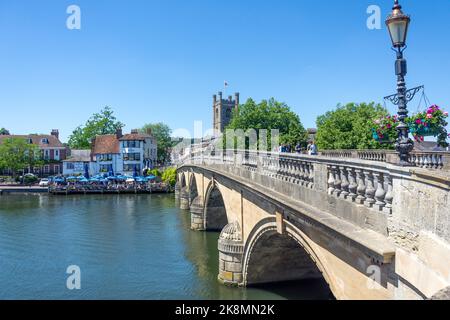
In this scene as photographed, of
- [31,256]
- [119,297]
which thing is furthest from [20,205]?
[119,297]

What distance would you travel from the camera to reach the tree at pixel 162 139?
316ft

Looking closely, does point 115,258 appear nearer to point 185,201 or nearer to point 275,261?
point 275,261

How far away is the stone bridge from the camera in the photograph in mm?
4781

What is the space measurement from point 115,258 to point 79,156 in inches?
2350

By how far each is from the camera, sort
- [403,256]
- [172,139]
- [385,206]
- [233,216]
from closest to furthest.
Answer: [403,256], [385,206], [233,216], [172,139]

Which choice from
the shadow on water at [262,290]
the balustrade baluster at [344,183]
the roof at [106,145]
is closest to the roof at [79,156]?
the roof at [106,145]

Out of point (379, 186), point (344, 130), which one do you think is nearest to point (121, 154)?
point (344, 130)

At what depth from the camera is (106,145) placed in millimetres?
72062

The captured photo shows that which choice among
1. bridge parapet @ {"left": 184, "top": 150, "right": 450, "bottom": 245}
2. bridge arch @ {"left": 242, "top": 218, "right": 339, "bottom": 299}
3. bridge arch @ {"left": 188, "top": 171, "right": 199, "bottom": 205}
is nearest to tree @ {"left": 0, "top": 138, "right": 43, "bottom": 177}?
bridge arch @ {"left": 188, "top": 171, "right": 199, "bottom": 205}

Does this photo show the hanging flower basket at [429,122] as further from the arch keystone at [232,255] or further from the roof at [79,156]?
the roof at [79,156]

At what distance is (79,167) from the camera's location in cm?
7325

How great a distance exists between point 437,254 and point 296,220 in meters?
5.39
